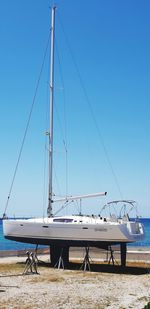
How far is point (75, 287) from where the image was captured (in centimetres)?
2384

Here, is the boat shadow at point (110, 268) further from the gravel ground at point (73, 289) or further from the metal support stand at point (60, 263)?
the metal support stand at point (60, 263)

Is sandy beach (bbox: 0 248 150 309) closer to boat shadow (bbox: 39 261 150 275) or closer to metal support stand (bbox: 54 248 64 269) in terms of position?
boat shadow (bbox: 39 261 150 275)

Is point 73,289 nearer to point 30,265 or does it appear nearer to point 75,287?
point 75,287

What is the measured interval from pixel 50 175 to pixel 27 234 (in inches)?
200

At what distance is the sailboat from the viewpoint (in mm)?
31073

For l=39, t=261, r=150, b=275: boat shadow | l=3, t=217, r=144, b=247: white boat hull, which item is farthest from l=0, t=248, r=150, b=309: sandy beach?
l=3, t=217, r=144, b=247: white boat hull

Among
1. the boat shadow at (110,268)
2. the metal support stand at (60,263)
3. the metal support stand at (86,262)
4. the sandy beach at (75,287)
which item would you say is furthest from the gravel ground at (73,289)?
the metal support stand at (60,263)

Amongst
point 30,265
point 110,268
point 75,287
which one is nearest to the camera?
point 75,287

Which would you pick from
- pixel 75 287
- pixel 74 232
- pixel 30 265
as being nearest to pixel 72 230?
pixel 74 232

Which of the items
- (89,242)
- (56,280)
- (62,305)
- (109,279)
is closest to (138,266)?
(89,242)

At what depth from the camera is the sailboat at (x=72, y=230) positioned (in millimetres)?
31073

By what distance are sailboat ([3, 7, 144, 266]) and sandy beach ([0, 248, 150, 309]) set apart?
1.98 metres

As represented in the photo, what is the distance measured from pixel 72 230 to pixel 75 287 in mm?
8341

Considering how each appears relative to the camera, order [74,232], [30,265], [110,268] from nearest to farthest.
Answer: [30,265] → [74,232] → [110,268]
